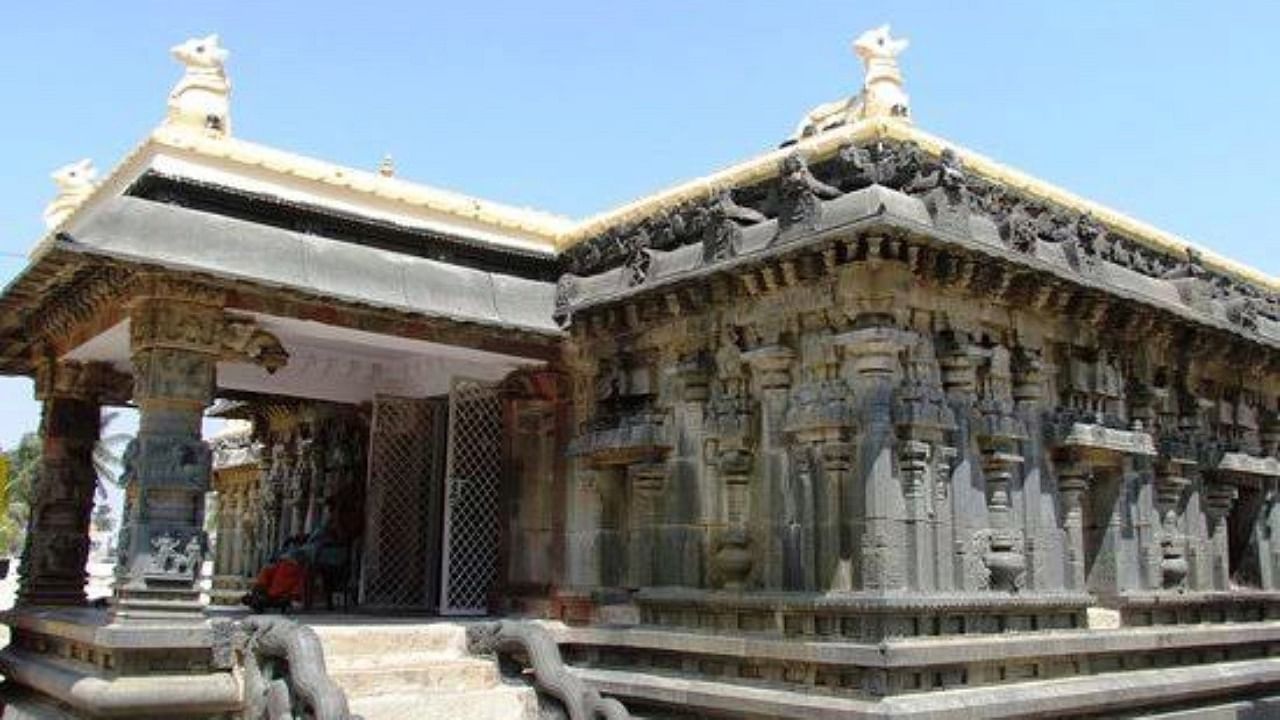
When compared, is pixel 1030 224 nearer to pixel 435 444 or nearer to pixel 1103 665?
pixel 1103 665

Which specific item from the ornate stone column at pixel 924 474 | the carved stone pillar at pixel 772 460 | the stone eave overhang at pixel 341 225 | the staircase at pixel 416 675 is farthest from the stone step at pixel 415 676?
the stone eave overhang at pixel 341 225

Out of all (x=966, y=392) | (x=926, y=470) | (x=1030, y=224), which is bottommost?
(x=926, y=470)

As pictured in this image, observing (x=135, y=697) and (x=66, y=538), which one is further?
(x=66, y=538)

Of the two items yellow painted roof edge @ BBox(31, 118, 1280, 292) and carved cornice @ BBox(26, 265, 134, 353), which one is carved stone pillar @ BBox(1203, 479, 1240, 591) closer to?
yellow painted roof edge @ BBox(31, 118, 1280, 292)

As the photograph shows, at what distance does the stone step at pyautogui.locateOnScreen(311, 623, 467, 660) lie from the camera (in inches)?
380

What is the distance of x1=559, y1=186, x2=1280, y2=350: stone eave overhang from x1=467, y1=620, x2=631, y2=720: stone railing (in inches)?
128

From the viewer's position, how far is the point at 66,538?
41.8ft

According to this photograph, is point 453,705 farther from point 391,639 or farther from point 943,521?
point 943,521

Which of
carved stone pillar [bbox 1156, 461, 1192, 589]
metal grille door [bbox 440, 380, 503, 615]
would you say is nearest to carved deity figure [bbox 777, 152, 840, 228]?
metal grille door [bbox 440, 380, 503, 615]

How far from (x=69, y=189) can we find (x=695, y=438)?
26.6 ft

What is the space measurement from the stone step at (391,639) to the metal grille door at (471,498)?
172cm

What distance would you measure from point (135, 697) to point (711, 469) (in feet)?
16.5

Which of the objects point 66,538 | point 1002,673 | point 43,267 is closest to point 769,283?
point 1002,673

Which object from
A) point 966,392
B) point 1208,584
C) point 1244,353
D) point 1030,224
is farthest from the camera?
point 1244,353
